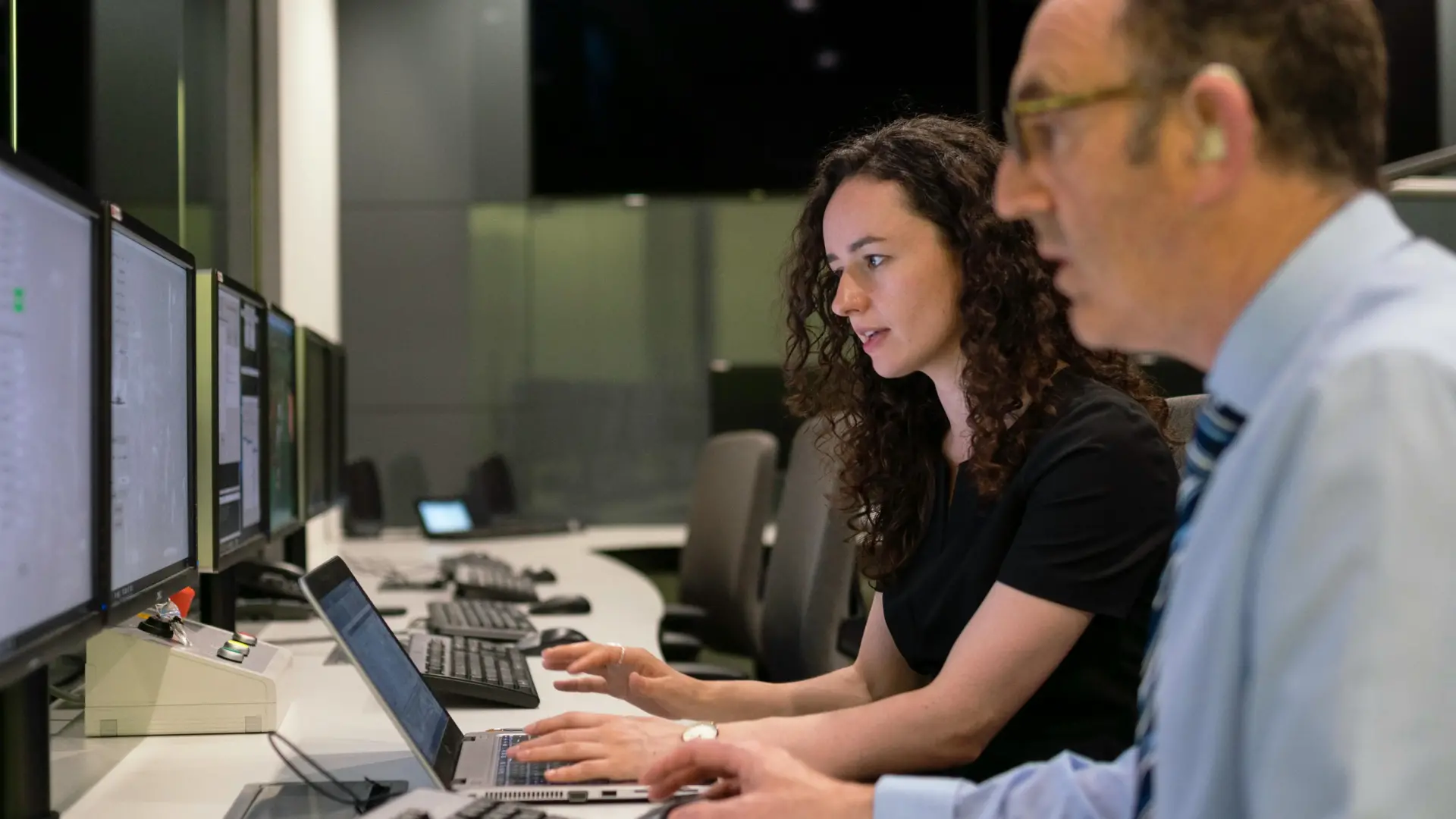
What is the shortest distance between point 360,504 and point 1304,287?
392 cm

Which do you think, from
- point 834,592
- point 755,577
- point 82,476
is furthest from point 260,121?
point 82,476

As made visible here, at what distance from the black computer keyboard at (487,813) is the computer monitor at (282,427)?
1.17 metres

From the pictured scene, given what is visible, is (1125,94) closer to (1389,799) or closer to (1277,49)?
(1277,49)

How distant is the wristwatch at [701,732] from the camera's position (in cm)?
126

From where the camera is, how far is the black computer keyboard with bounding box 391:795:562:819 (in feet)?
3.12

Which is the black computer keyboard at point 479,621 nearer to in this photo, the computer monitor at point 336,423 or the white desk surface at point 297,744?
the white desk surface at point 297,744

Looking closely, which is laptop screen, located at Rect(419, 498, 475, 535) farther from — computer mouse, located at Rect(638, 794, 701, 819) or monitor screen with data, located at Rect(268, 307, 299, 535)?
computer mouse, located at Rect(638, 794, 701, 819)

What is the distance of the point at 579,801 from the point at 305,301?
127 inches

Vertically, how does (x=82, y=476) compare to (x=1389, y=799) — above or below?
above

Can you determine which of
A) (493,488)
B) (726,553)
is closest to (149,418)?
(726,553)

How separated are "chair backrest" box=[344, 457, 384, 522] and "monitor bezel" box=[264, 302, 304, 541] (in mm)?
1535

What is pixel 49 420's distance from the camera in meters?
0.96

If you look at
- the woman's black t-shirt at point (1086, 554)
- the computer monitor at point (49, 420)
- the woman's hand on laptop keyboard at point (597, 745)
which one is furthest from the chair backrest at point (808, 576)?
the computer monitor at point (49, 420)

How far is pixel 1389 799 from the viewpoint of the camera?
51 centimetres
